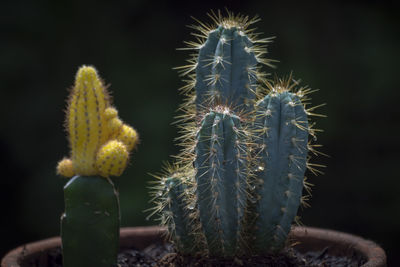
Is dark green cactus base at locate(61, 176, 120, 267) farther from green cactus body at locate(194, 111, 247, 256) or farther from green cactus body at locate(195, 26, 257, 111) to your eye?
green cactus body at locate(195, 26, 257, 111)

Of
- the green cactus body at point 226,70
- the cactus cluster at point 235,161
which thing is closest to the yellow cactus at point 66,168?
the cactus cluster at point 235,161

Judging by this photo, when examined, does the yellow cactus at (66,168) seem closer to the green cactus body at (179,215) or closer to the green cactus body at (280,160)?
the green cactus body at (179,215)

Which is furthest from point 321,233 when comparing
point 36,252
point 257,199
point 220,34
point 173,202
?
point 36,252

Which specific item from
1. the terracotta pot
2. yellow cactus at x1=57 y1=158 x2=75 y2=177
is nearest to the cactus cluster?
the terracotta pot

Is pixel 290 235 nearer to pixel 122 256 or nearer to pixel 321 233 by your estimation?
pixel 321 233

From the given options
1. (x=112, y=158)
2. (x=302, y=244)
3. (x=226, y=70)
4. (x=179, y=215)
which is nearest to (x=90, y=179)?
(x=112, y=158)

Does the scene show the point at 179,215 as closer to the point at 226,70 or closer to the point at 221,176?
the point at 221,176
